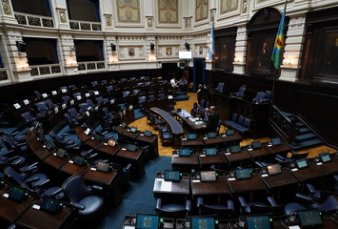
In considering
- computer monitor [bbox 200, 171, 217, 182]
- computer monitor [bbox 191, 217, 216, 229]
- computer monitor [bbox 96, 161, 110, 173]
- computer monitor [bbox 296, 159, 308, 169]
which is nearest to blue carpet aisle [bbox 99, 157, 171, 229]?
computer monitor [bbox 96, 161, 110, 173]

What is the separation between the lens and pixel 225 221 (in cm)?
377

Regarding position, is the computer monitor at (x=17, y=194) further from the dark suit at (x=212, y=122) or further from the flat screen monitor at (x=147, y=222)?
the dark suit at (x=212, y=122)

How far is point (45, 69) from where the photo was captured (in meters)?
14.0

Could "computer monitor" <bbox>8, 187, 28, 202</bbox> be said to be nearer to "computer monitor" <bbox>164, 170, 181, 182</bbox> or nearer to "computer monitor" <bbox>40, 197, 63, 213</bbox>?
"computer monitor" <bbox>40, 197, 63, 213</bbox>

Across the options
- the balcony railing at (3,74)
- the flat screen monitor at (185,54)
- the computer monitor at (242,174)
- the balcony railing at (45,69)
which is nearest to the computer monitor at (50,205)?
the computer monitor at (242,174)

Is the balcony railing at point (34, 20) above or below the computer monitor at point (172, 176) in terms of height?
above

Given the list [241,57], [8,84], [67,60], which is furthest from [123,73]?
[241,57]

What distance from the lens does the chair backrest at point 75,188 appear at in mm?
4609

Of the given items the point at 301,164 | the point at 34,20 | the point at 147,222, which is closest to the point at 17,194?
the point at 147,222

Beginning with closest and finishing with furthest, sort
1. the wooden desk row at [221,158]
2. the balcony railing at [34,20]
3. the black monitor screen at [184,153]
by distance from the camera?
the wooden desk row at [221,158] < the black monitor screen at [184,153] < the balcony railing at [34,20]

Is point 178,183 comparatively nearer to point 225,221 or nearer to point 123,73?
point 225,221

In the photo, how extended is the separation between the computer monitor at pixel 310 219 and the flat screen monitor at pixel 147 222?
254 centimetres

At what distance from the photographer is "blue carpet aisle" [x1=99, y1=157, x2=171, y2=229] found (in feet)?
16.4

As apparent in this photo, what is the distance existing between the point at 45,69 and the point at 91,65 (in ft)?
13.0
